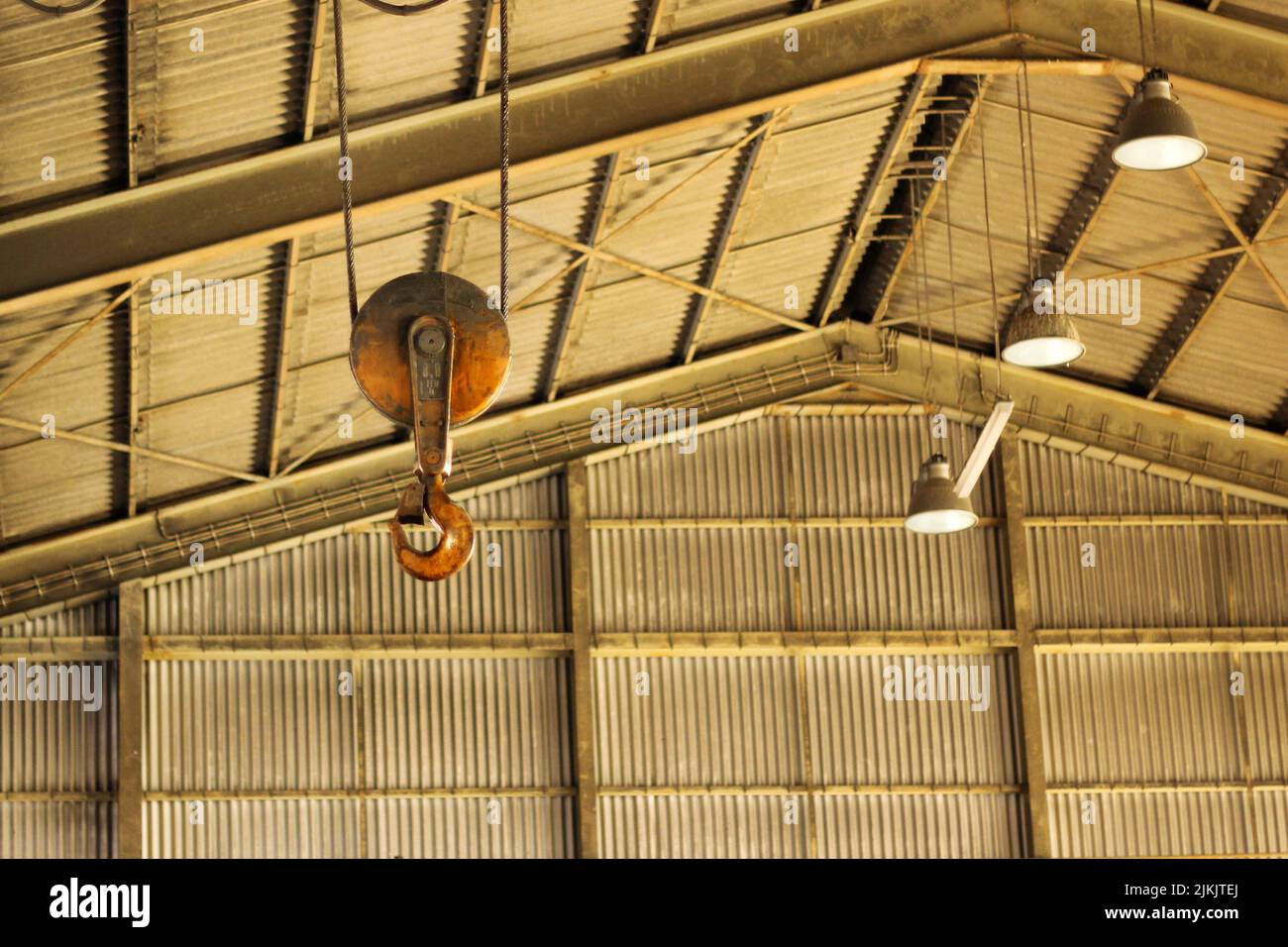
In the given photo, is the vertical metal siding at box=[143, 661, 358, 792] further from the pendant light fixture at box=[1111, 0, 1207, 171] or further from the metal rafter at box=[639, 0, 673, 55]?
the pendant light fixture at box=[1111, 0, 1207, 171]

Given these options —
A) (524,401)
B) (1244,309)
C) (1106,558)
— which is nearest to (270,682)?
(524,401)

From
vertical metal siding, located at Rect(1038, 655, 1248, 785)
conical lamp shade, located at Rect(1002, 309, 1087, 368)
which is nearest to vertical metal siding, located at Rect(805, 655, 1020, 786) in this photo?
vertical metal siding, located at Rect(1038, 655, 1248, 785)

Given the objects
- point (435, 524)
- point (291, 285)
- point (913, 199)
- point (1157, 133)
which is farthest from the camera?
point (913, 199)

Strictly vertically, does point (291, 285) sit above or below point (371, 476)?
above

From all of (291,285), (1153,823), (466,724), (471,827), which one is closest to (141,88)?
(291,285)

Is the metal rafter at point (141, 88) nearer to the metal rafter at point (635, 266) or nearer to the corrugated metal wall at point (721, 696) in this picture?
the metal rafter at point (635, 266)

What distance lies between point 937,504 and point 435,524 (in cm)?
→ 1249

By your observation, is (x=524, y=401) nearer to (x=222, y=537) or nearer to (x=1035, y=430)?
(x=222, y=537)

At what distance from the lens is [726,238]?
725 inches

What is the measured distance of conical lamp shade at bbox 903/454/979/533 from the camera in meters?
16.2

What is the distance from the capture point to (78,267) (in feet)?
41.5

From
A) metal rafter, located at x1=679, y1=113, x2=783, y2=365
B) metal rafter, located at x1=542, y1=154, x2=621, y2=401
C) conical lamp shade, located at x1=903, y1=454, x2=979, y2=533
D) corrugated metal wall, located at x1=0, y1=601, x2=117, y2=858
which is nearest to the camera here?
conical lamp shade, located at x1=903, y1=454, x2=979, y2=533

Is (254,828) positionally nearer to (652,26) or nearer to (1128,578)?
(652,26)

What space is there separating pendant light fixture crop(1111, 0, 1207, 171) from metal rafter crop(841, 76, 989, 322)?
550 centimetres
